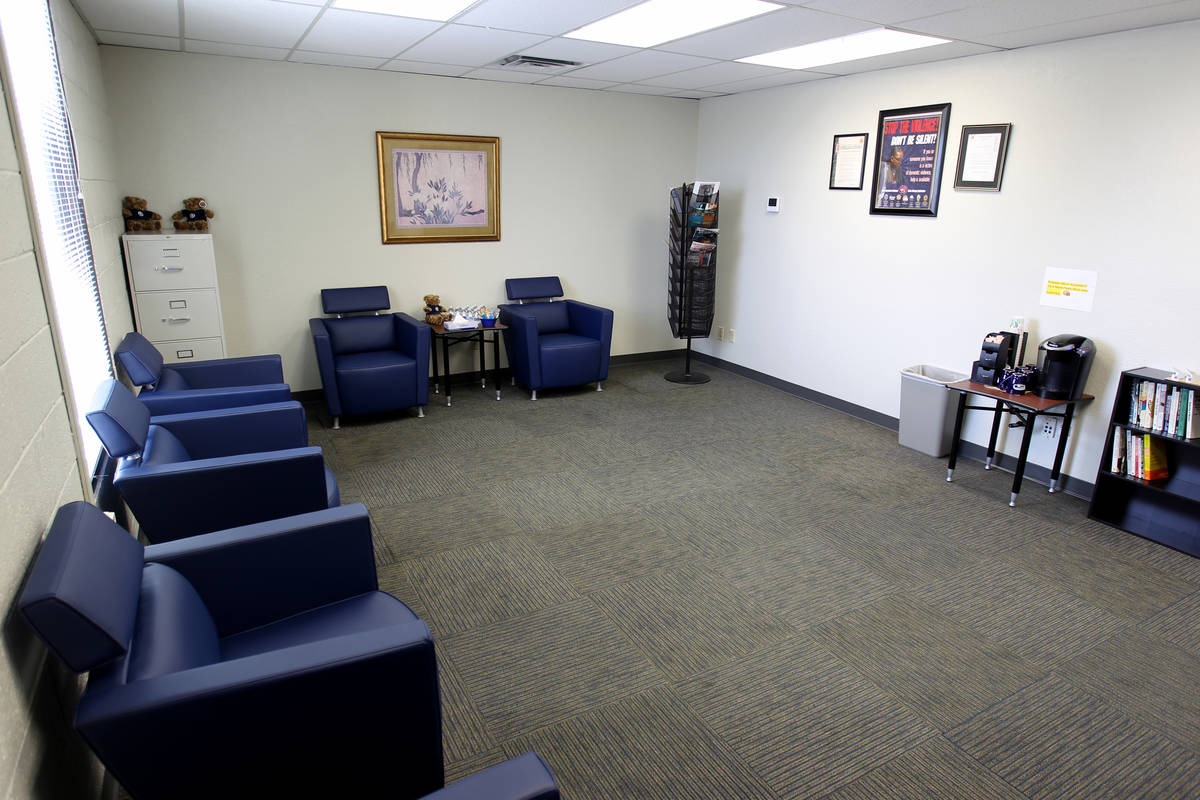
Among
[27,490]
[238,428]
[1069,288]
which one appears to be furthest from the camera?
[1069,288]

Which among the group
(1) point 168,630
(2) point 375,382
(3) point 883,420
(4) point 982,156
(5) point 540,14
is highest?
(5) point 540,14

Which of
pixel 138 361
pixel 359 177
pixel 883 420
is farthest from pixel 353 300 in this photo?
pixel 883 420

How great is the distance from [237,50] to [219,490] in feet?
10.5

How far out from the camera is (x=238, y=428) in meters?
2.83

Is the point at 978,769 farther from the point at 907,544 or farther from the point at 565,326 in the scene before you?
the point at 565,326

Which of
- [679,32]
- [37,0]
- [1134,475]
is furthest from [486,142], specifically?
[1134,475]

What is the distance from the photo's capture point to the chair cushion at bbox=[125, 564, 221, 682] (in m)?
1.36

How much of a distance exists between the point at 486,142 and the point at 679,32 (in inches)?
83.5

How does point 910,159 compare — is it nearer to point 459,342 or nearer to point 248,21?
point 459,342

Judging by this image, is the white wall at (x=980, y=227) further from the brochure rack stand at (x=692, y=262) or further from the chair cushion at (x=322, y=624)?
the chair cushion at (x=322, y=624)

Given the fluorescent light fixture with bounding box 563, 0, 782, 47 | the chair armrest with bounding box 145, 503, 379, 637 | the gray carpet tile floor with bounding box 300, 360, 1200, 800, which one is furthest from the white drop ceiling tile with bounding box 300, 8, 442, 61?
the chair armrest with bounding box 145, 503, 379, 637

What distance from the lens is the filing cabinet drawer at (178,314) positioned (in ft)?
13.1

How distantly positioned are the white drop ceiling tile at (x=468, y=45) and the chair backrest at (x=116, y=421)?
2.36 m

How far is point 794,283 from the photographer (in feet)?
17.5
